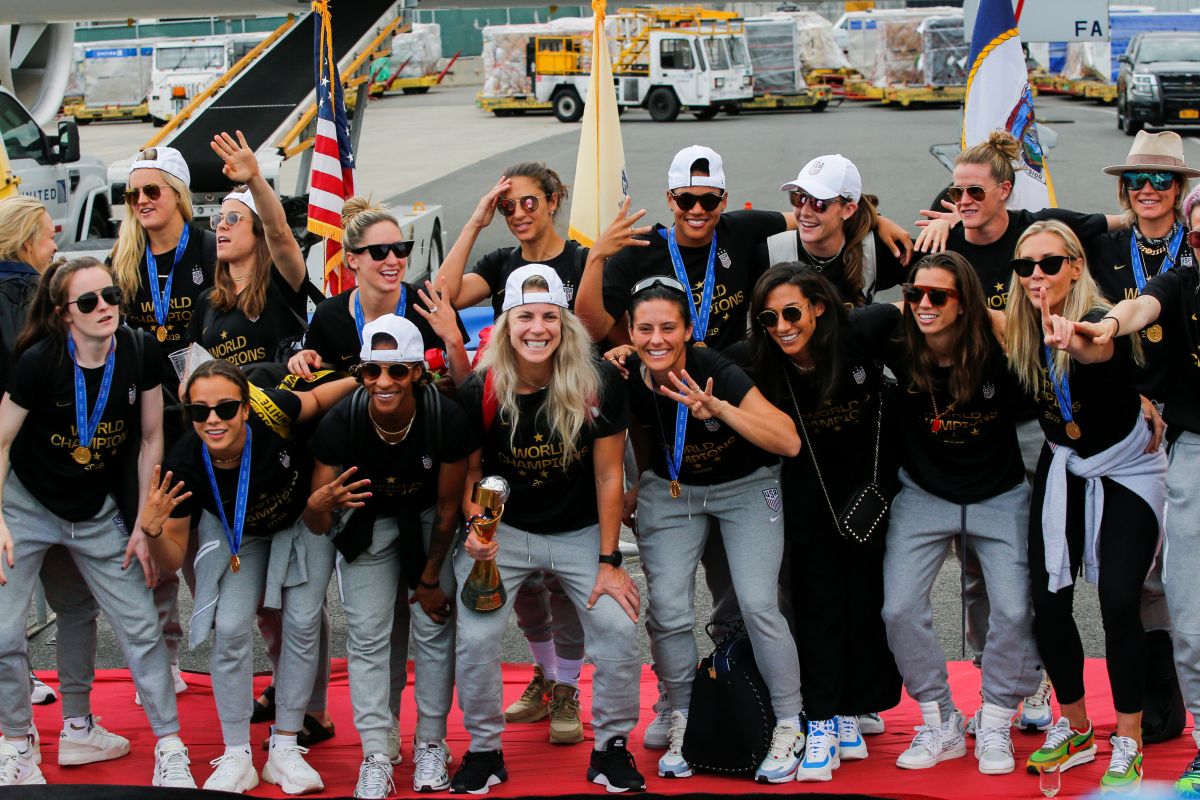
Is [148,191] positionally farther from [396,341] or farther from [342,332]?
[396,341]

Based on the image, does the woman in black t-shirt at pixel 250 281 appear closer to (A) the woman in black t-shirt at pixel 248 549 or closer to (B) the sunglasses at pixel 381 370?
(A) the woman in black t-shirt at pixel 248 549

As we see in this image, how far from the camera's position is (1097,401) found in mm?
4434

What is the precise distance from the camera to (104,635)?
22.2 ft

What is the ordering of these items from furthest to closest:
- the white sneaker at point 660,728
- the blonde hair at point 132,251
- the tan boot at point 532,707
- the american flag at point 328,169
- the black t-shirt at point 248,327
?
the american flag at point 328,169 < the blonde hair at point 132,251 < the tan boot at point 532,707 < the black t-shirt at point 248,327 < the white sneaker at point 660,728

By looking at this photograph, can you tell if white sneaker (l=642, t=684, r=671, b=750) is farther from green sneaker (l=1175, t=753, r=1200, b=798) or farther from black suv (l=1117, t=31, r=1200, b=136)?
black suv (l=1117, t=31, r=1200, b=136)

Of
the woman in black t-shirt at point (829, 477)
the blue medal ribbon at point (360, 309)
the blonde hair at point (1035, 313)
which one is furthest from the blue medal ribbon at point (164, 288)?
the blonde hair at point (1035, 313)

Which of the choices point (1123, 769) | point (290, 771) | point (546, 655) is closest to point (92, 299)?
point (290, 771)

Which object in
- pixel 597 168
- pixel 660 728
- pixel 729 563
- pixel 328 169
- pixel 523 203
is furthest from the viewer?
pixel 328 169

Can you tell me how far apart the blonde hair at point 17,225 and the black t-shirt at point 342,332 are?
1.20 metres

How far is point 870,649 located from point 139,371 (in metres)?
2.82

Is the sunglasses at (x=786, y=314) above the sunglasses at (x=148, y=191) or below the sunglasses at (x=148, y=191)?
below

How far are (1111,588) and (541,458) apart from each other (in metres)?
1.93

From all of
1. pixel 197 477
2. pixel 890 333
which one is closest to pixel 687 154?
pixel 890 333

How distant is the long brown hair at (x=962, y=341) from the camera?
4520mm
